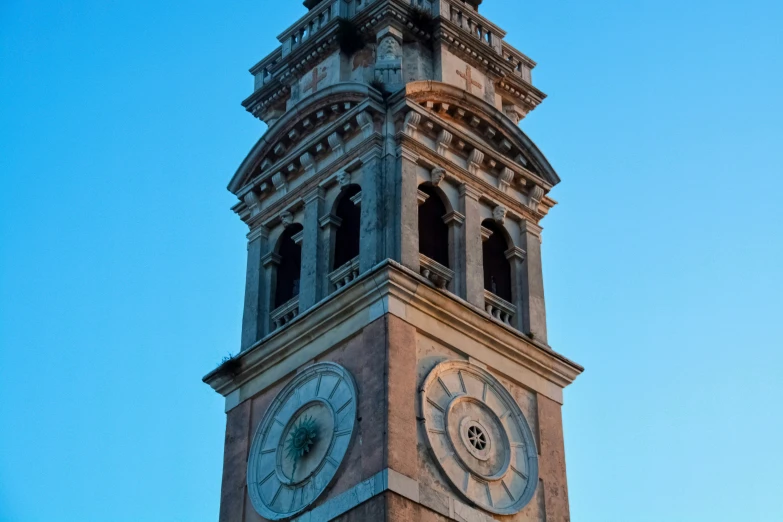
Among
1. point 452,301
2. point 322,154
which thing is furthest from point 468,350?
point 322,154

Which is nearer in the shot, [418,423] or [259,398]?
[418,423]

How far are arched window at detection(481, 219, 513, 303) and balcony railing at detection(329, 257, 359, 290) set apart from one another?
10.9 ft

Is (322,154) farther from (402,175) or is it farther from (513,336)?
(513,336)

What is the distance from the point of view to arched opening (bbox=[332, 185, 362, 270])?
35.2 m

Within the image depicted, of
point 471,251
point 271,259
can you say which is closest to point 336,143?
point 271,259

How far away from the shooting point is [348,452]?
31.3 meters

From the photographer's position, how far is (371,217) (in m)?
34.1

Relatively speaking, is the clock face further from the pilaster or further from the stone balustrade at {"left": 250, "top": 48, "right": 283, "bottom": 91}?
the stone balustrade at {"left": 250, "top": 48, "right": 283, "bottom": 91}

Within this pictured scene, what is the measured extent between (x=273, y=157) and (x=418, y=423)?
9.03 m

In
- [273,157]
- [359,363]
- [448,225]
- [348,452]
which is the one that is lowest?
[348,452]

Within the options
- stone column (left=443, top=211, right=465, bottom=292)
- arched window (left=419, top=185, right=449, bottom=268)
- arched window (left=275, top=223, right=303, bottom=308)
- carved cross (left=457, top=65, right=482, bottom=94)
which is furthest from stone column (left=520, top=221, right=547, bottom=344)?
arched window (left=275, top=223, right=303, bottom=308)

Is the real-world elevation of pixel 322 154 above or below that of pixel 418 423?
above

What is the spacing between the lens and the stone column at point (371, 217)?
33531 millimetres

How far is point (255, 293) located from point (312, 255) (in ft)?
6.92
